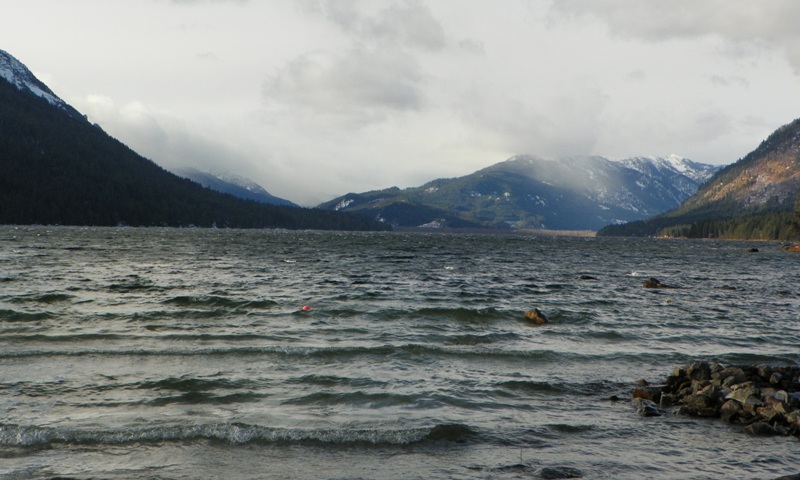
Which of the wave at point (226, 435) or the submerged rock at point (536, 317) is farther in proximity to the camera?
the submerged rock at point (536, 317)

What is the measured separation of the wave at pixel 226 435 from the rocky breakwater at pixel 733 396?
7.31 meters

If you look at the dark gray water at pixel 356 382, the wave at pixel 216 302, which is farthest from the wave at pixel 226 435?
the wave at pixel 216 302

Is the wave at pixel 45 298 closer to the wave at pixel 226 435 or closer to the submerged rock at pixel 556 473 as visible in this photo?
the wave at pixel 226 435

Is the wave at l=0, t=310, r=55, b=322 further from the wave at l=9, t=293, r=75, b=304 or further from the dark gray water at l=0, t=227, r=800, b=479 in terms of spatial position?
the wave at l=9, t=293, r=75, b=304

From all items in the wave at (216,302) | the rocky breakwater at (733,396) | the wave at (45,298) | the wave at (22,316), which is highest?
the rocky breakwater at (733,396)

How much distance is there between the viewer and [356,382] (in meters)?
21.1

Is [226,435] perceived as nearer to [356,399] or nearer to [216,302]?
[356,399]

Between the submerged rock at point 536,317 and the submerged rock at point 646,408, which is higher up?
the submerged rock at point 536,317

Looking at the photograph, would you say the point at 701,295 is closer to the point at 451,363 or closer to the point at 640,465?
the point at 451,363

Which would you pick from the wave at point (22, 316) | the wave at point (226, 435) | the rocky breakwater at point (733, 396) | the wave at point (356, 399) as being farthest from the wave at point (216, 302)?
the rocky breakwater at point (733, 396)

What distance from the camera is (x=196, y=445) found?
48.4 feet

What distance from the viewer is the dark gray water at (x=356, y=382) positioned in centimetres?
1413

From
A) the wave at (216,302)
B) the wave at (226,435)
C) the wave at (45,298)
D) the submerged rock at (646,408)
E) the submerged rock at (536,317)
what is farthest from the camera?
the wave at (216,302)

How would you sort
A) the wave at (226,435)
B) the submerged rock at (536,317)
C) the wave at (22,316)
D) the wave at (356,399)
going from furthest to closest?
1. the submerged rock at (536,317)
2. the wave at (22,316)
3. the wave at (356,399)
4. the wave at (226,435)
